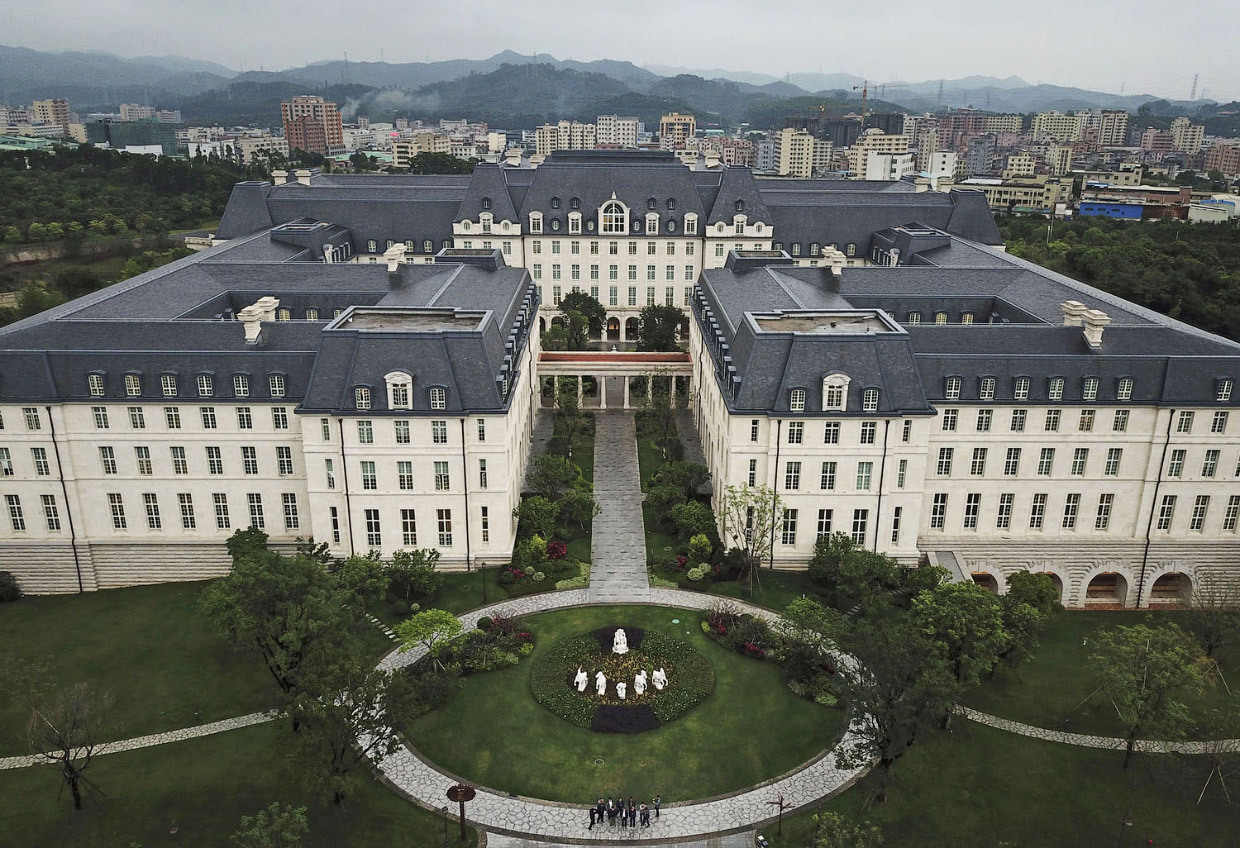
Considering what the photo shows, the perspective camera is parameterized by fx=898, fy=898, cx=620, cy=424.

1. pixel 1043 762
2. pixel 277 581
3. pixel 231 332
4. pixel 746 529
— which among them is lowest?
pixel 1043 762

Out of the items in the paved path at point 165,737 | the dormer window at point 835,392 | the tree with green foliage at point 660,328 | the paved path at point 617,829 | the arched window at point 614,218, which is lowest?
the paved path at point 165,737

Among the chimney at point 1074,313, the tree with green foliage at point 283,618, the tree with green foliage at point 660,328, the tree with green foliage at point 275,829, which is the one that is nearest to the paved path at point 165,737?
the tree with green foliage at point 283,618

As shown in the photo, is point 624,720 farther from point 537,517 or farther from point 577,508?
point 577,508

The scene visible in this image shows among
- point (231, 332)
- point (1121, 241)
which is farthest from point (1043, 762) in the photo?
point (1121, 241)

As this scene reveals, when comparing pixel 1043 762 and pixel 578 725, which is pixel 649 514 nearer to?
pixel 578 725

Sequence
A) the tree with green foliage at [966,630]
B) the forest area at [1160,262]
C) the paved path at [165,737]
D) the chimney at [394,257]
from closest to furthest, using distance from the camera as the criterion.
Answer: the paved path at [165,737], the tree with green foliage at [966,630], the chimney at [394,257], the forest area at [1160,262]

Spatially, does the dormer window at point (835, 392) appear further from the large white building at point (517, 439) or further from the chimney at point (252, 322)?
the chimney at point (252, 322)
